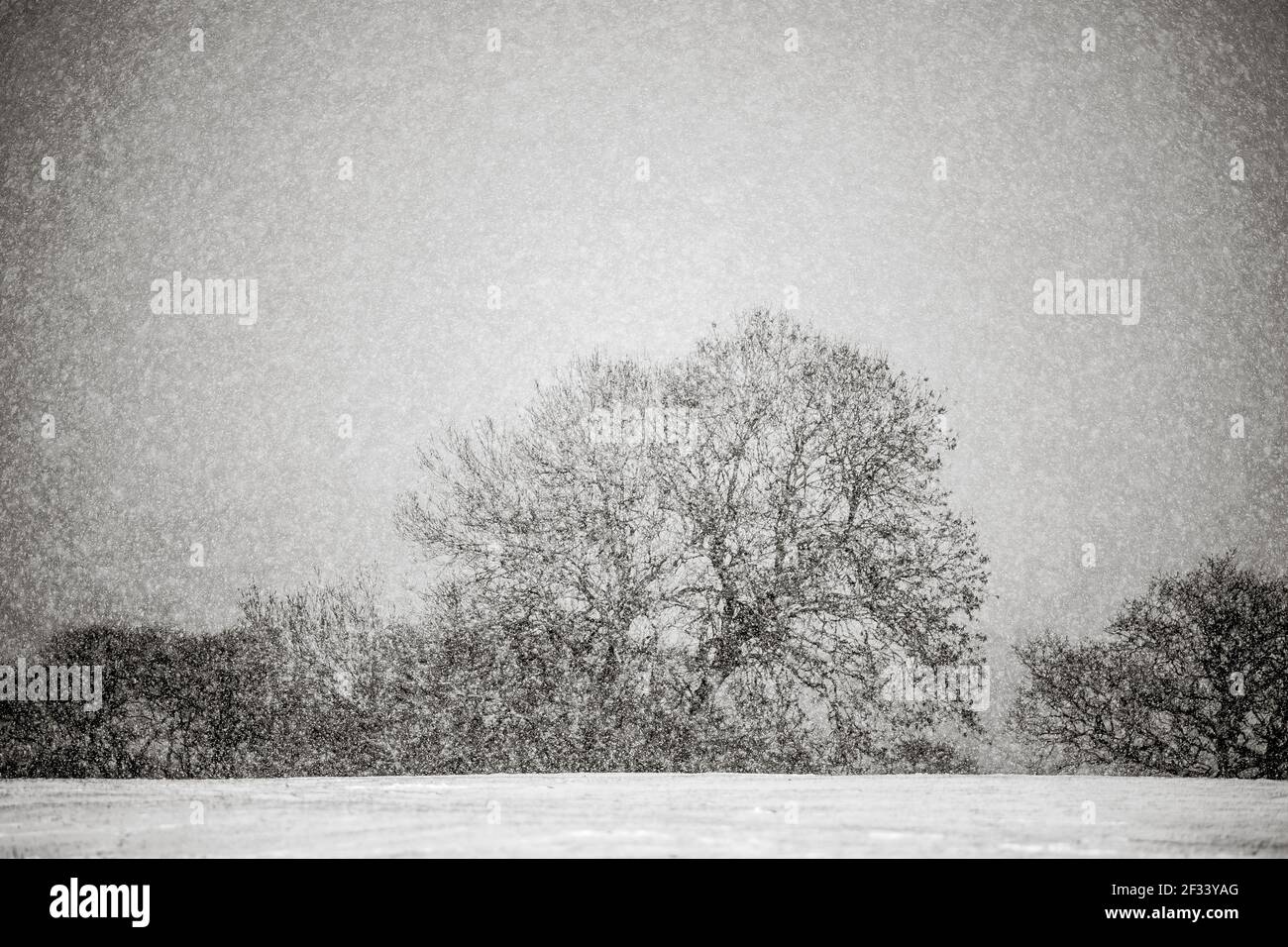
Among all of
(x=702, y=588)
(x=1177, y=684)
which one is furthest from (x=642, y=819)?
(x=1177, y=684)

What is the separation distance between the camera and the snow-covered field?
5.43 m

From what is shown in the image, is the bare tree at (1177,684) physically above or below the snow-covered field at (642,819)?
below

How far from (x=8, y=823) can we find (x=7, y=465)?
286 feet

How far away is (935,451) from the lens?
73.6ft

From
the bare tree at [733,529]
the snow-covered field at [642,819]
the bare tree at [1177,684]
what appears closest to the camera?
the snow-covered field at [642,819]

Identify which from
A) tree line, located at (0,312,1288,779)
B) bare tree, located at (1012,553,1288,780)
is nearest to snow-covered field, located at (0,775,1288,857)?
tree line, located at (0,312,1288,779)

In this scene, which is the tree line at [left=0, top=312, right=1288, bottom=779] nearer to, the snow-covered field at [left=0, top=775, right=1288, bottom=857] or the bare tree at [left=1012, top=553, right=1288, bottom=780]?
the bare tree at [left=1012, top=553, right=1288, bottom=780]

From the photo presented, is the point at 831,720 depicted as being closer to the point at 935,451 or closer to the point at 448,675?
the point at 935,451

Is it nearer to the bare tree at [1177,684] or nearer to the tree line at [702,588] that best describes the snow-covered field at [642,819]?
the tree line at [702,588]

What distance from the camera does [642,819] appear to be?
661 centimetres

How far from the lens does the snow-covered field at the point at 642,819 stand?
5.43 metres

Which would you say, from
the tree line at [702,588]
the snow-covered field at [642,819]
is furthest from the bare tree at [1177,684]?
the snow-covered field at [642,819]
